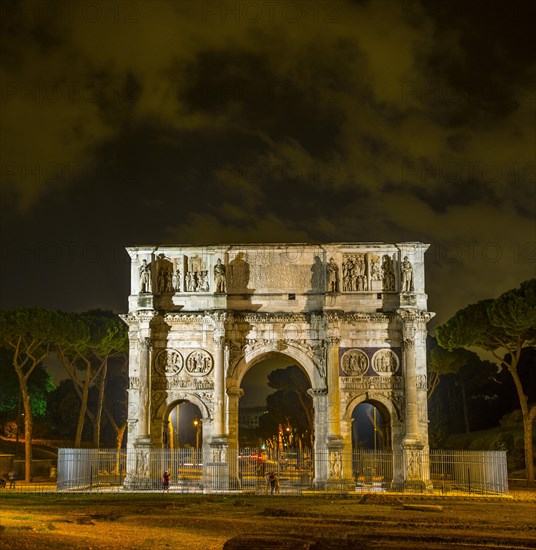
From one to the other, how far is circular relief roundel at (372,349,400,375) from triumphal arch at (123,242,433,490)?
40 mm

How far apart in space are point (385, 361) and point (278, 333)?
442 cm

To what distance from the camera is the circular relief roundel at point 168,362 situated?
33500mm

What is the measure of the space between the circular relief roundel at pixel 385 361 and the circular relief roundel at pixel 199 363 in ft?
21.6

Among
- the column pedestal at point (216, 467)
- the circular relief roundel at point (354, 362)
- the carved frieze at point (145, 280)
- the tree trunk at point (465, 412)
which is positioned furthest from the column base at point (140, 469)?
the tree trunk at point (465, 412)

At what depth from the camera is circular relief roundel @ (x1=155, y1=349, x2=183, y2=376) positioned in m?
33.5

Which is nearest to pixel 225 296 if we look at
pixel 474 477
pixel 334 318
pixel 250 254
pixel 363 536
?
pixel 250 254

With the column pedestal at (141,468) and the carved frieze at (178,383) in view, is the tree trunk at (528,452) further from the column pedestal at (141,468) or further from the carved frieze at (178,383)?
the column pedestal at (141,468)

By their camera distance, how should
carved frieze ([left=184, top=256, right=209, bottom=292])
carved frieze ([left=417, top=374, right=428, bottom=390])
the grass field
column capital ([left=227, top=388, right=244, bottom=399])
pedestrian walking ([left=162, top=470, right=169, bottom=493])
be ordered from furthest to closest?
1. carved frieze ([left=184, top=256, right=209, bottom=292])
2. column capital ([left=227, top=388, right=244, bottom=399])
3. carved frieze ([left=417, top=374, right=428, bottom=390])
4. pedestrian walking ([left=162, top=470, right=169, bottom=493])
5. the grass field

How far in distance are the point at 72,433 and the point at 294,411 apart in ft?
67.6

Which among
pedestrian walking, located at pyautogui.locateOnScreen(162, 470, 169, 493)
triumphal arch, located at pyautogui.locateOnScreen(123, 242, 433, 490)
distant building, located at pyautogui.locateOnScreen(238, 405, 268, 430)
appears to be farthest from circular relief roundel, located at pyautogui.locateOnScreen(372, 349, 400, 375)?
distant building, located at pyautogui.locateOnScreen(238, 405, 268, 430)

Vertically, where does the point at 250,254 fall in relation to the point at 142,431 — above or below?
above

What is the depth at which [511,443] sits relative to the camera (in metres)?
45.5

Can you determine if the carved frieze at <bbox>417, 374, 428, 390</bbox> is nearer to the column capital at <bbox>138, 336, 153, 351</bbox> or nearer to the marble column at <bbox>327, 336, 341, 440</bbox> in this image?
the marble column at <bbox>327, 336, 341, 440</bbox>

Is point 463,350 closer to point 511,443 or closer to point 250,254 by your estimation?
point 511,443
